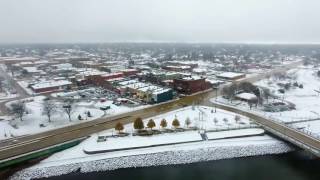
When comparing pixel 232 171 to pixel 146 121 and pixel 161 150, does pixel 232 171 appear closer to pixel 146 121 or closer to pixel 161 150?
pixel 161 150

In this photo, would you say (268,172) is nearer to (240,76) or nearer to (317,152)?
(317,152)

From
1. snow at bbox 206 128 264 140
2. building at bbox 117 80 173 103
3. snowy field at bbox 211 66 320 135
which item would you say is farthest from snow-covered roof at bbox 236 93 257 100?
snow at bbox 206 128 264 140

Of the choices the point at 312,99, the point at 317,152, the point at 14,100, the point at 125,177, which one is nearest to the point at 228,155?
the point at 317,152

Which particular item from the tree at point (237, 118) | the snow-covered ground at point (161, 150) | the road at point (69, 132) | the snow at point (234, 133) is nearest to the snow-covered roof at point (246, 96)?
the road at point (69, 132)

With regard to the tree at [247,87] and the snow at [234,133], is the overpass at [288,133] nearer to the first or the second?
the snow at [234,133]

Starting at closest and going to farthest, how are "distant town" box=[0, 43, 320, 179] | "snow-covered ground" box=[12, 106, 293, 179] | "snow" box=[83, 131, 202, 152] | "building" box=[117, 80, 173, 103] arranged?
"snow-covered ground" box=[12, 106, 293, 179] < "distant town" box=[0, 43, 320, 179] < "snow" box=[83, 131, 202, 152] < "building" box=[117, 80, 173, 103]

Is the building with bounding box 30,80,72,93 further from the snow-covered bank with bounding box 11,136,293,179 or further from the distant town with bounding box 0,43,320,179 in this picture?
the snow-covered bank with bounding box 11,136,293,179
